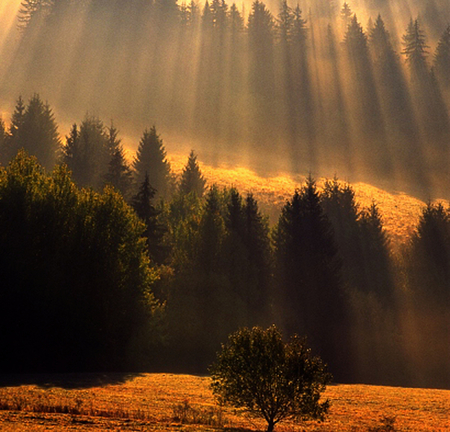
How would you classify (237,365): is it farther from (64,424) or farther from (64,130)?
(64,130)

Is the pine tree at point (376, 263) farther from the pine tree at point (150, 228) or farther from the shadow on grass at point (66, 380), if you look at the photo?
the shadow on grass at point (66, 380)

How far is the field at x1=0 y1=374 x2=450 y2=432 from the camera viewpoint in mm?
27859

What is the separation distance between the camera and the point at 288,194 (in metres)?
134

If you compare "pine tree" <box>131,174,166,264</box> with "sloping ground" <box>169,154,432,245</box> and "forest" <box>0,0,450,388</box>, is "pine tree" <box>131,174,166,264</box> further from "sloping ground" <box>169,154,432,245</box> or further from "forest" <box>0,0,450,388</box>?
"sloping ground" <box>169,154,432,245</box>

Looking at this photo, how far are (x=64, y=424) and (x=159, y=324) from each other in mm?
33740

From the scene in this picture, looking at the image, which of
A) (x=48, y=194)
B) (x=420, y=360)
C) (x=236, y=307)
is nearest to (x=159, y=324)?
(x=236, y=307)

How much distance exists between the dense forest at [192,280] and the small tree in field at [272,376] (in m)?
24.2

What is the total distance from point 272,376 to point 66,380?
1964 cm

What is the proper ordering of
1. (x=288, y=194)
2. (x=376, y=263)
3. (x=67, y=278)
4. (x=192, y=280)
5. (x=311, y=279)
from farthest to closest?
(x=288, y=194) → (x=376, y=263) → (x=311, y=279) → (x=192, y=280) → (x=67, y=278)

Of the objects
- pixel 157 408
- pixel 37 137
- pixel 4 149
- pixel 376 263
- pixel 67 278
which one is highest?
pixel 37 137

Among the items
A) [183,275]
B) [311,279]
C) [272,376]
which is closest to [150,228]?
[183,275]

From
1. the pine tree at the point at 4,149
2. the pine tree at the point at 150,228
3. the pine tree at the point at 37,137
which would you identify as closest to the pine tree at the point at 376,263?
the pine tree at the point at 150,228

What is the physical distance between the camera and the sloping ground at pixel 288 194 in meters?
121

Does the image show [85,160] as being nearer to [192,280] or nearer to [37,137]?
[37,137]
